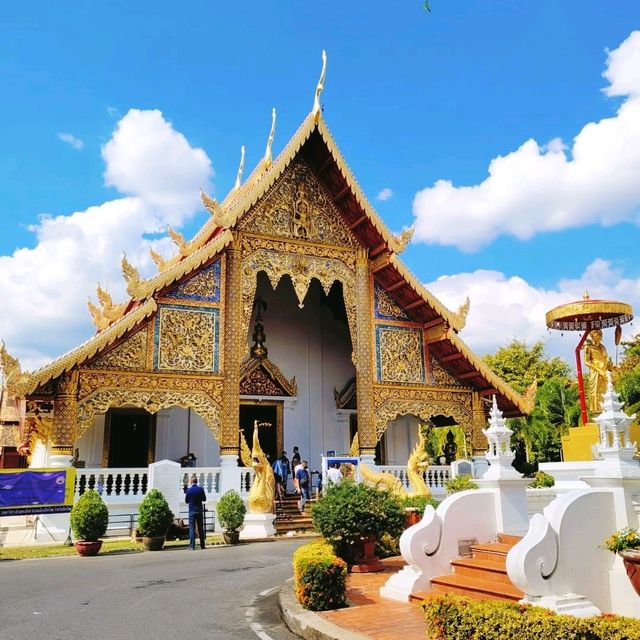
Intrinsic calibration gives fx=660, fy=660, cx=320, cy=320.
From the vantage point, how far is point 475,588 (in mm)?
5434

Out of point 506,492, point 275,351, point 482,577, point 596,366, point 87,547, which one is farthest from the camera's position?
point 275,351

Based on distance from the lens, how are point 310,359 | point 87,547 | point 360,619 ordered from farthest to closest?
1. point 310,359
2. point 87,547
3. point 360,619

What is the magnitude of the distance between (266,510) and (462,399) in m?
6.07

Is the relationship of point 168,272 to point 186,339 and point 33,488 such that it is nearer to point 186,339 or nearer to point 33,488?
point 186,339

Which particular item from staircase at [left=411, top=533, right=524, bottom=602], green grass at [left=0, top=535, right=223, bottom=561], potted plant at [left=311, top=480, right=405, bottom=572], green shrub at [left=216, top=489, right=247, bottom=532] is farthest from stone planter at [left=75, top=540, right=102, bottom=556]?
staircase at [left=411, top=533, right=524, bottom=602]

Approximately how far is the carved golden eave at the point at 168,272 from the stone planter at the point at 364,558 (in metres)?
7.18

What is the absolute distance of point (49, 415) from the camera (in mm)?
12531

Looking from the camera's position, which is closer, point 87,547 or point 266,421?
point 87,547

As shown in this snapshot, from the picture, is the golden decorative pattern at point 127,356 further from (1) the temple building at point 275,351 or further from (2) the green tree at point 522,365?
(2) the green tree at point 522,365

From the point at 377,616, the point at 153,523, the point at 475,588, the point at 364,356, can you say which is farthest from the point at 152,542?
the point at 364,356

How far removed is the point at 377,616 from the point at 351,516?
7.01 ft

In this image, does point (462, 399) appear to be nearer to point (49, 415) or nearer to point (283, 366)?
point (283, 366)

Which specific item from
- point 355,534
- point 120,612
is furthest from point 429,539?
point 120,612

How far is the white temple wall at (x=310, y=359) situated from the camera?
1752 cm
